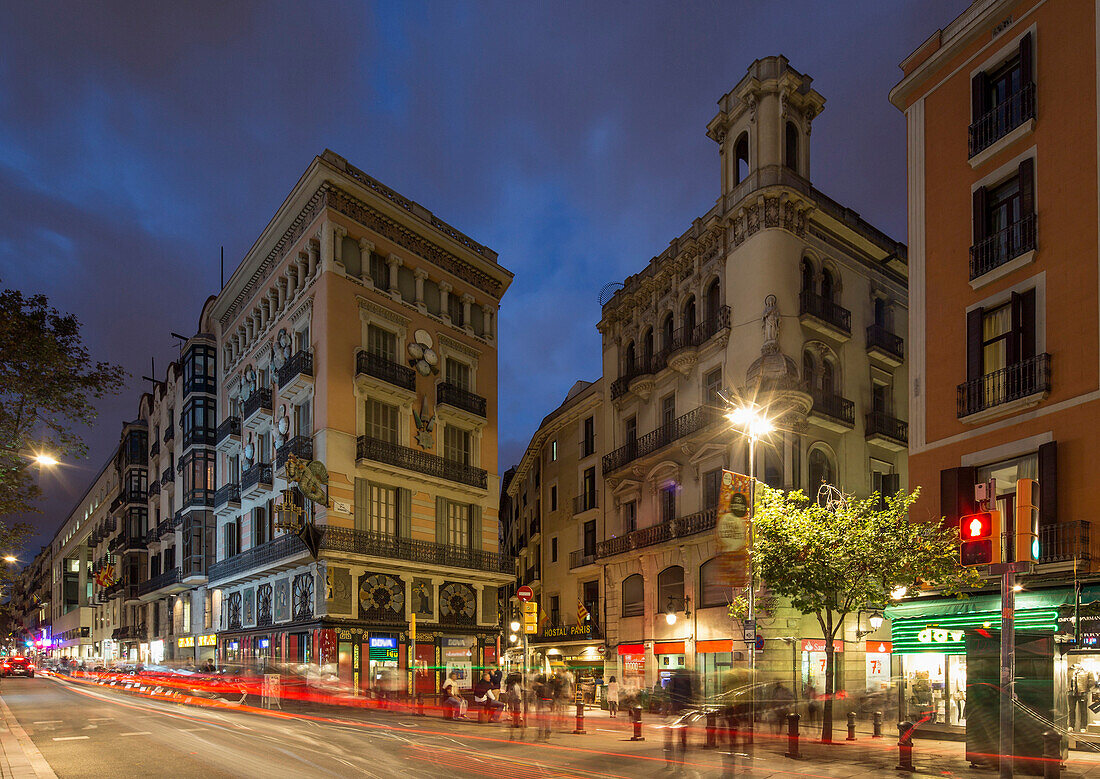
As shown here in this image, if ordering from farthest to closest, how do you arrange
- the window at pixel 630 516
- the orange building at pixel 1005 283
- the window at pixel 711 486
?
the window at pixel 630 516
the window at pixel 711 486
the orange building at pixel 1005 283

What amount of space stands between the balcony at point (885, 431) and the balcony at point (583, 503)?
1445cm

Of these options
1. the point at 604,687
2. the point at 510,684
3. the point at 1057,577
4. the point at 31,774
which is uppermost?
the point at 1057,577

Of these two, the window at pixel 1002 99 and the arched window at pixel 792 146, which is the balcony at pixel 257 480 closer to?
the arched window at pixel 792 146

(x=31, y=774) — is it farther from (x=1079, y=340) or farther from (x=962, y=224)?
(x=962, y=224)

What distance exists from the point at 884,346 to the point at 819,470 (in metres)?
6.84

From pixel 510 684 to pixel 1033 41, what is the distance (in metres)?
23.0

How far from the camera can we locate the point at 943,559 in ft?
Answer: 69.3

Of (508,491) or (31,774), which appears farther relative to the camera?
(508,491)

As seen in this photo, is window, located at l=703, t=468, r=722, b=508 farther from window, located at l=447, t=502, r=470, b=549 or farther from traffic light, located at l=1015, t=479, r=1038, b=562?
traffic light, located at l=1015, t=479, r=1038, b=562

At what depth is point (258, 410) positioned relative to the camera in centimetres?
4256

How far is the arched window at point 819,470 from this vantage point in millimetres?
33312

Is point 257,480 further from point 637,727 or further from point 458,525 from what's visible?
point 637,727

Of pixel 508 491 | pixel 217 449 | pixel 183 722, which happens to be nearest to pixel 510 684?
pixel 183 722

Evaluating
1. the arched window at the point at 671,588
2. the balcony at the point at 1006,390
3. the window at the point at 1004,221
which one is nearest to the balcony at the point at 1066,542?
the balcony at the point at 1006,390
